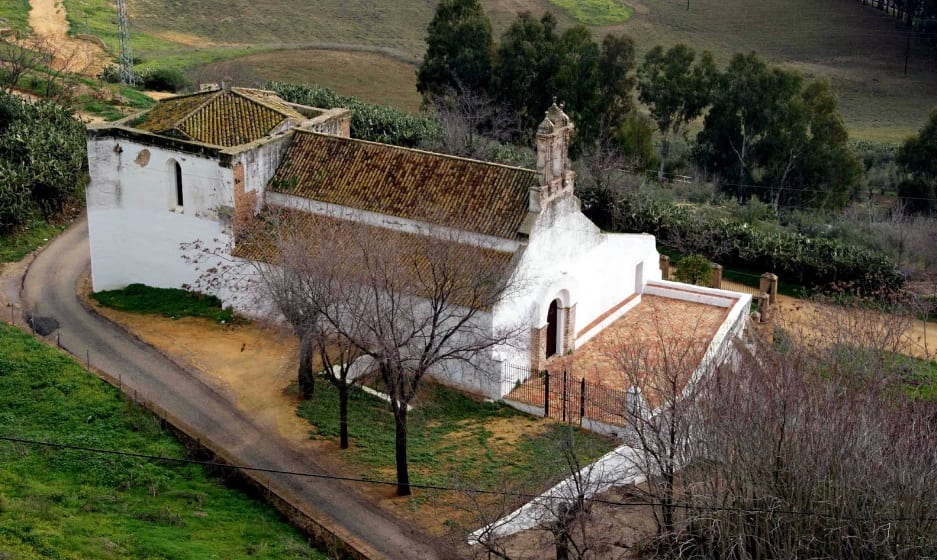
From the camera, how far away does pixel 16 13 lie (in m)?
75.5

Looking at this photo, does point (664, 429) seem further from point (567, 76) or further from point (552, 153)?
point (567, 76)

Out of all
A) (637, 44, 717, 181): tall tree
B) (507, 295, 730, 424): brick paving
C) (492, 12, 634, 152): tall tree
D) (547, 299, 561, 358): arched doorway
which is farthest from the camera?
(637, 44, 717, 181): tall tree

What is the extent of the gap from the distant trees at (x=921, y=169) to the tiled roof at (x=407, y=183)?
29.9 metres

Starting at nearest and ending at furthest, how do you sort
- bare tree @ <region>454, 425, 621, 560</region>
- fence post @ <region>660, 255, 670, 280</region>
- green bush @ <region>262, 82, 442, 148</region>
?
bare tree @ <region>454, 425, 621, 560</region>, fence post @ <region>660, 255, 670, 280</region>, green bush @ <region>262, 82, 442, 148</region>

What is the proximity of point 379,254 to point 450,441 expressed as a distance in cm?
563

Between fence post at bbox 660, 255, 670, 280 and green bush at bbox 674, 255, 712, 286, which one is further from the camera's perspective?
fence post at bbox 660, 255, 670, 280

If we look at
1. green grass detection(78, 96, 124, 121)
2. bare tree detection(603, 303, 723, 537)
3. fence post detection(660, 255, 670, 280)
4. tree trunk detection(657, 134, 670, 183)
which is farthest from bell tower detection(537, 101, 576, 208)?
green grass detection(78, 96, 124, 121)

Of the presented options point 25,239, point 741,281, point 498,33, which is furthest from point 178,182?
point 498,33

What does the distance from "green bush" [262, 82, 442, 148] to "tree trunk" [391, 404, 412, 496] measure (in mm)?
25524

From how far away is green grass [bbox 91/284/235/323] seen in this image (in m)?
38.1

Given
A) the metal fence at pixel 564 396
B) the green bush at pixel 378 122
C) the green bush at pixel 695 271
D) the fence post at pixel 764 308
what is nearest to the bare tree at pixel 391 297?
the metal fence at pixel 564 396

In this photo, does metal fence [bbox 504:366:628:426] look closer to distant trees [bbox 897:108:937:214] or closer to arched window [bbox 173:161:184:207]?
arched window [bbox 173:161:184:207]

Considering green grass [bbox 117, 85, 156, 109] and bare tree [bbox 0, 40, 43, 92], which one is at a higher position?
bare tree [bbox 0, 40, 43, 92]

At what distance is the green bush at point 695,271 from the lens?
148 ft
